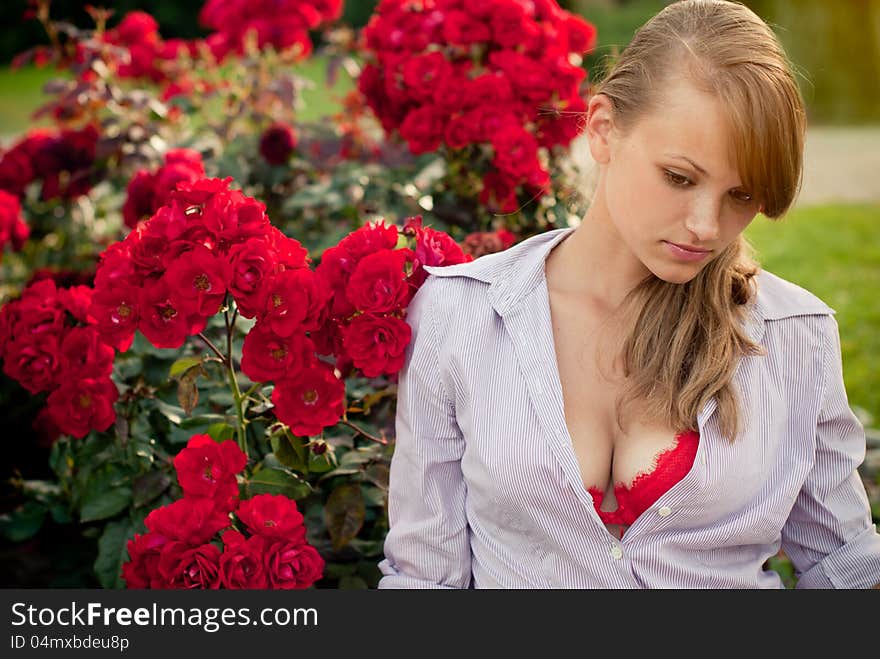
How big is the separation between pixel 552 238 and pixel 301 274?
1.49 ft

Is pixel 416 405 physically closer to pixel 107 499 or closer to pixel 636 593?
pixel 636 593

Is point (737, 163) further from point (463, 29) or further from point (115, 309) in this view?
point (463, 29)

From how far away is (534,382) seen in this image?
1595mm

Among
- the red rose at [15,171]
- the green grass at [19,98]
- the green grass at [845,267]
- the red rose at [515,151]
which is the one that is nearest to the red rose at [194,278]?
the red rose at [515,151]

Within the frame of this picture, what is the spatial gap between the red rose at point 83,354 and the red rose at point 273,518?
0.49m

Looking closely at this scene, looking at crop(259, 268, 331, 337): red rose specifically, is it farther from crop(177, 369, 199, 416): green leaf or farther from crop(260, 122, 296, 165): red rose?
crop(260, 122, 296, 165): red rose

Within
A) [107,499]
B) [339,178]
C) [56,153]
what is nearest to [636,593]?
[107,499]

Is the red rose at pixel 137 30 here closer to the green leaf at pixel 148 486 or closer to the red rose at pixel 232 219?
the green leaf at pixel 148 486

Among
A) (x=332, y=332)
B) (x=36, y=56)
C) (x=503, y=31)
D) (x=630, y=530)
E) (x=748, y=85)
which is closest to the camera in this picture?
(x=748, y=85)

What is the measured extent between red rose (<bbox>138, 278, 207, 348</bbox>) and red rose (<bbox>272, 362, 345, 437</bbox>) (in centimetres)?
17

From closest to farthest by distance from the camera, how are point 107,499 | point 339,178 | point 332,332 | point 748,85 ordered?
point 748,85
point 332,332
point 107,499
point 339,178

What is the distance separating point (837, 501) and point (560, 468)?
0.49 meters

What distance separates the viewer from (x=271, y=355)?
1640 millimetres

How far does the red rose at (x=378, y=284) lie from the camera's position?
1626 millimetres
